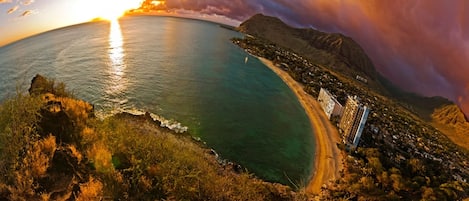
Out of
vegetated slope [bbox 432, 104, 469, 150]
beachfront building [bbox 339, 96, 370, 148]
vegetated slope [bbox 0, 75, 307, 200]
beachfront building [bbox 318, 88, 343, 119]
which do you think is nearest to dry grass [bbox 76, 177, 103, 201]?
vegetated slope [bbox 0, 75, 307, 200]

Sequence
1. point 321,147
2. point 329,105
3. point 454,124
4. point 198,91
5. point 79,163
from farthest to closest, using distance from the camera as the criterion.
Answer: point 454,124 < point 198,91 < point 329,105 < point 321,147 < point 79,163

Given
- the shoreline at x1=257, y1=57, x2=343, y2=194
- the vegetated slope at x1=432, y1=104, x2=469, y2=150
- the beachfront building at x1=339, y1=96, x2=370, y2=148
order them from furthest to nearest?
the vegetated slope at x1=432, y1=104, x2=469, y2=150 → the beachfront building at x1=339, y1=96, x2=370, y2=148 → the shoreline at x1=257, y1=57, x2=343, y2=194

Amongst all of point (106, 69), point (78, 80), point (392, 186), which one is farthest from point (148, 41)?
point (392, 186)

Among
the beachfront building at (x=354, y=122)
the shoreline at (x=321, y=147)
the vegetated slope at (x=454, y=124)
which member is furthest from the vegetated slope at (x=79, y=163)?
the vegetated slope at (x=454, y=124)

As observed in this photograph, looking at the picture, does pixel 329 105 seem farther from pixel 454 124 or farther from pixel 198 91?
pixel 454 124

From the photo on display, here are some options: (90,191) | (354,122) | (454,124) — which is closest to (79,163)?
(90,191)

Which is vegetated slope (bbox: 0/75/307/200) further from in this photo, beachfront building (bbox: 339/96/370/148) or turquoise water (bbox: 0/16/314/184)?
beachfront building (bbox: 339/96/370/148)
